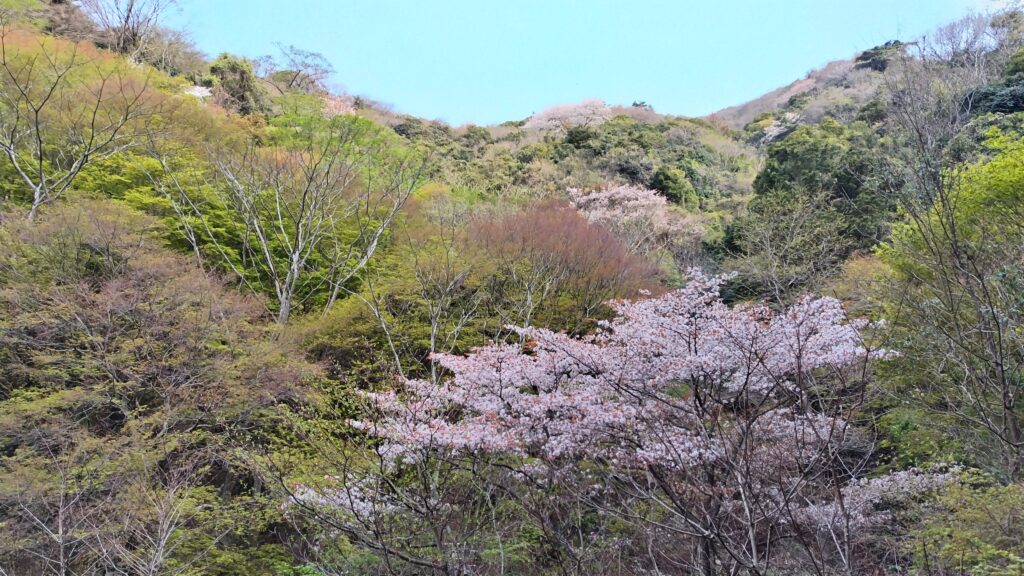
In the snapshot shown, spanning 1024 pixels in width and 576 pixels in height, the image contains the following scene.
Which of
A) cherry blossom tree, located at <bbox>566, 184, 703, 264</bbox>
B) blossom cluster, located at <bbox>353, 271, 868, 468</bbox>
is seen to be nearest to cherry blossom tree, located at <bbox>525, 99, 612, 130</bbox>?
cherry blossom tree, located at <bbox>566, 184, 703, 264</bbox>

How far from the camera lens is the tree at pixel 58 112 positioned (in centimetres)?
1041

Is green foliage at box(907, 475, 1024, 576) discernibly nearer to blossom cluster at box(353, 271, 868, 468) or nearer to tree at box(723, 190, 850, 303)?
blossom cluster at box(353, 271, 868, 468)

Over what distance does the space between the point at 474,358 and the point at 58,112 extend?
10.7m

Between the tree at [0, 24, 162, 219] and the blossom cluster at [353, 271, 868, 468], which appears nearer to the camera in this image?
the blossom cluster at [353, 271, 868, 468]

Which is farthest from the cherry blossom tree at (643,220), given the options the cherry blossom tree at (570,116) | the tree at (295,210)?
the cherry blossom tree at (570,116)

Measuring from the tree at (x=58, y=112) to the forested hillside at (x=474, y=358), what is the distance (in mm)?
106

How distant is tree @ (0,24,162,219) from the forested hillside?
11 cm

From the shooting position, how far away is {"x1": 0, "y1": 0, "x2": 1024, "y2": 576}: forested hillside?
3461mm

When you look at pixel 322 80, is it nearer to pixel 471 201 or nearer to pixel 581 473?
pixel 471 201

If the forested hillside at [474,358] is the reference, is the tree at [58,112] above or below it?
above

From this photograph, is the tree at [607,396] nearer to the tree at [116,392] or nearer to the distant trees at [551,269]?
the tree at [116,392]

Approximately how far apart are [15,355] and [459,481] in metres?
6.19

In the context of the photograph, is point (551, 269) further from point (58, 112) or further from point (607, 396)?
point (58, 112)

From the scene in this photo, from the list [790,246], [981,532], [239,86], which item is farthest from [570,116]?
[981,532]
